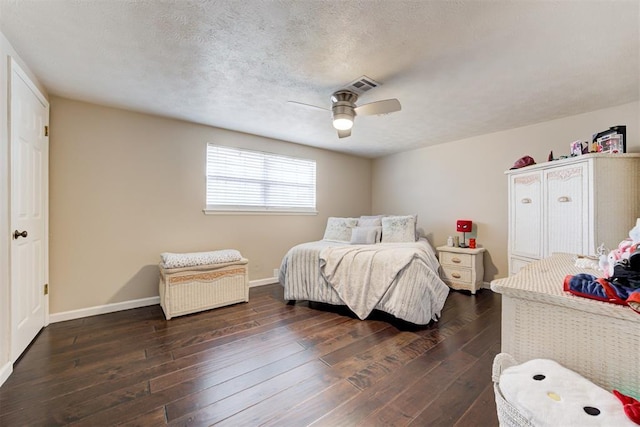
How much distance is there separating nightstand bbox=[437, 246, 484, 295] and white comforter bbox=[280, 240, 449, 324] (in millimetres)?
776

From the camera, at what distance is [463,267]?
3625 millimetres

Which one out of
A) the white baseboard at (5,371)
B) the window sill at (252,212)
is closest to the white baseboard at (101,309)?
the white baseboard at (5,371)

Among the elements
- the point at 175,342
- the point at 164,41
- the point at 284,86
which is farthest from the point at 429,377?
the point at 164,41

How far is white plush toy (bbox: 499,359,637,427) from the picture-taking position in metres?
0.68

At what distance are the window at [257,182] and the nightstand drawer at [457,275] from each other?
2.34m

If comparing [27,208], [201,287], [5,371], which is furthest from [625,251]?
[27,208]

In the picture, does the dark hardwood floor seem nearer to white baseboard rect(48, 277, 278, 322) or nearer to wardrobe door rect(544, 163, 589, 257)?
white baseboard rect(48, 277, 278, 322)

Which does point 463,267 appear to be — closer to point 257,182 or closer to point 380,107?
point 380,107

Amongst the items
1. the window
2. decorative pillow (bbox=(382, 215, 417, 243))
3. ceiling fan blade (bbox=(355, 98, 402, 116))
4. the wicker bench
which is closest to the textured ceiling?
ceiling fan blade (bbox=(355, 98, 402, 116))

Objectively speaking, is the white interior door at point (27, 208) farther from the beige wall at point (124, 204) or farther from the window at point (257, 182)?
the window at point (257, 182)

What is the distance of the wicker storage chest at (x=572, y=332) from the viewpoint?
2.58 feet

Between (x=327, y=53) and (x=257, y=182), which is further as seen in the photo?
(x=257, y=182)

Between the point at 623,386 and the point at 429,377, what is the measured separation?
3.60 ft

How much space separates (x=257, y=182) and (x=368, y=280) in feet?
7.49
